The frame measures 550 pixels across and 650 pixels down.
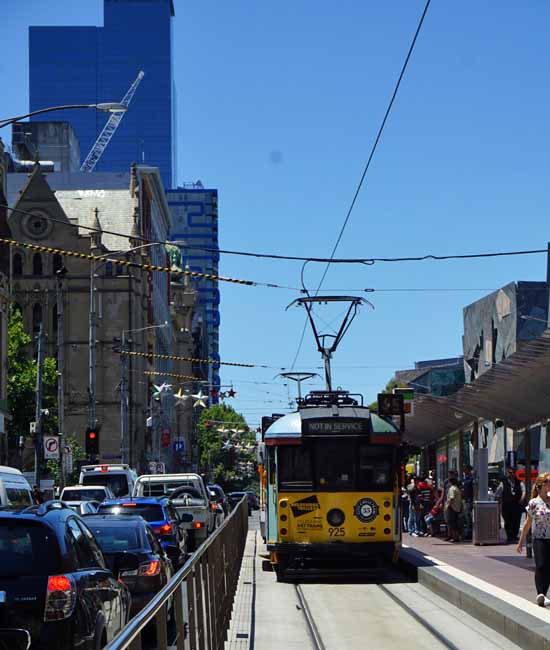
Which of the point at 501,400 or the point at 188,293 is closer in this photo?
the point at 501,400

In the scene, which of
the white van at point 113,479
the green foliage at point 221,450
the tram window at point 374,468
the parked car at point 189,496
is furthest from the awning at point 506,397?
the green foliage at point 221,450

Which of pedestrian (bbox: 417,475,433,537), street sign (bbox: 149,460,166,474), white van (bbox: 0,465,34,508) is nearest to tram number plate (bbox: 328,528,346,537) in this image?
white van (bbox: 0,465,34,508)

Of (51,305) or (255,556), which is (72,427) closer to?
(51,305)

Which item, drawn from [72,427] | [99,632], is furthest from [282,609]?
[72,427]

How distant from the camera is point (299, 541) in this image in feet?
82.4

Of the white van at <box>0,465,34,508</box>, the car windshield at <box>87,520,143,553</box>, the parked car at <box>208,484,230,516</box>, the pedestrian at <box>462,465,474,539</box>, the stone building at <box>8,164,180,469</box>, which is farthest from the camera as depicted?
the stone building at <box>8,164,180,469</box>

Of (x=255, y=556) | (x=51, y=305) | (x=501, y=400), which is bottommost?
(x=255, y=556)

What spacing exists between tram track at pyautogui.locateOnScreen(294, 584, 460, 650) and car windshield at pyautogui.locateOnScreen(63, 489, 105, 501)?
14.2 metres

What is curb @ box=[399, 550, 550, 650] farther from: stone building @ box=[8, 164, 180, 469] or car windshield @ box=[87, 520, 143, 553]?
stone building @ box=[8, 164, 180, 469]

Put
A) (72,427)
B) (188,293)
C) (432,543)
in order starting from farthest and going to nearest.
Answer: (188,293), (72,427), (432,543)

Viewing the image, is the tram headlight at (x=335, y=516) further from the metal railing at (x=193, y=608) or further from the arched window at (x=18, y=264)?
the arched window at (x=18, y=264)

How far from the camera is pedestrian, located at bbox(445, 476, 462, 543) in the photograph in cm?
3266

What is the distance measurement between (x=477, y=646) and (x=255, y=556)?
1963cm

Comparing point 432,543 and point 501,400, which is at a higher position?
point 501,400
